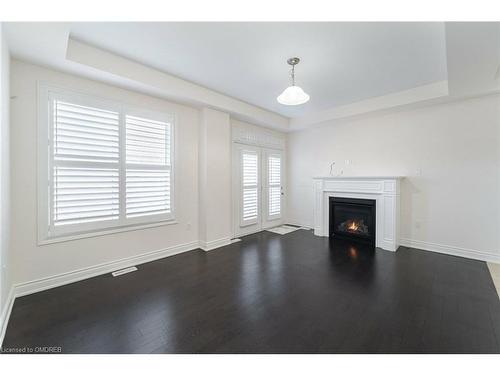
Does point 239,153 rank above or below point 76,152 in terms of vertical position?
above

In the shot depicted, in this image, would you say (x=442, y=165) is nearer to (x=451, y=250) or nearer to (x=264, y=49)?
(x=451, y=250)

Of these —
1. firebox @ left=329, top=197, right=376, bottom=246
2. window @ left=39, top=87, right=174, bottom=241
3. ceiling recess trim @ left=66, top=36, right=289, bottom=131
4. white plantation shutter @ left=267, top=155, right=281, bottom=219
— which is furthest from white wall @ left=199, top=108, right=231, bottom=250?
firebox @ left=329, top=197, right=376, bottom=246

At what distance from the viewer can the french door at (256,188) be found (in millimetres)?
4855

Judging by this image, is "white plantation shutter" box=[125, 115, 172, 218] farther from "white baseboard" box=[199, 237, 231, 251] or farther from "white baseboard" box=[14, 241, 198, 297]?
"white baseboard" box=[199, 237, 231, 251]

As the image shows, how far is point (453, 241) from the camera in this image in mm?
3658

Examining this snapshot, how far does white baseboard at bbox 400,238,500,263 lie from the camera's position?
11.0 feet

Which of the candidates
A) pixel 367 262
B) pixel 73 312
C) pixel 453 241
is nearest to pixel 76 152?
pixel 73 312

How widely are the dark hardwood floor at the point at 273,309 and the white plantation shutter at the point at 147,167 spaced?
91 centimetres

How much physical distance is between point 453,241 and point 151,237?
4.97 metres

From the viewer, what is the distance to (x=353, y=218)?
4.56 meters

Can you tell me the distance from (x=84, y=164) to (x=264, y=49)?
8.58 ft

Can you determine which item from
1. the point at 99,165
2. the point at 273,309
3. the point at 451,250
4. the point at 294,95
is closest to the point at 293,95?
the point at 294,95

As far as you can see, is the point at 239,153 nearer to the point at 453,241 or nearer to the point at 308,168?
the point at 308,168

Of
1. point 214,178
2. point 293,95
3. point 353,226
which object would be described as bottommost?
point 353,226
